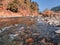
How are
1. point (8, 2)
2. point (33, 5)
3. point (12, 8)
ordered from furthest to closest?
point (33, 5), point (8, 2), point (12, 8)

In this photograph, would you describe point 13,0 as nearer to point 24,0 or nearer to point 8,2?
point 8,2

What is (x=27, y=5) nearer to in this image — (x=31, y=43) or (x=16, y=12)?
(x=16, y=12)

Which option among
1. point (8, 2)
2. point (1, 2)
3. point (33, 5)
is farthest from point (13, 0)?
point (33, 5)

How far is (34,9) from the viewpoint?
107 meters

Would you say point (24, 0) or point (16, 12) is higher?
point (24, 0)

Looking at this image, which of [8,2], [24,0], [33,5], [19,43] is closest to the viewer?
[19,43]

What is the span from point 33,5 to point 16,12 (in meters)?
36.3

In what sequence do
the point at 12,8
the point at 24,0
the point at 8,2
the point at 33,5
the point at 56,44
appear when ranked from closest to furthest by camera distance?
the point at 56,44 < the point at 12,8 < the point at 8,2 < the point at 24,0 < the point at 33,5

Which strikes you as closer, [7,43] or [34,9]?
[7,43]

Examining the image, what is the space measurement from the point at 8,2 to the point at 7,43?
68.0 metres

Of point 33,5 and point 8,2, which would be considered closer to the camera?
point 8,2

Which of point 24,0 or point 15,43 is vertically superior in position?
point 24,0

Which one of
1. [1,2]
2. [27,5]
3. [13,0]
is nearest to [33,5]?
[27,5]

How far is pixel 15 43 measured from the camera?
27.3 feet
